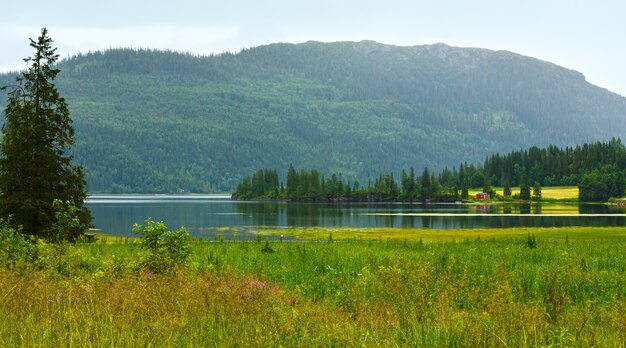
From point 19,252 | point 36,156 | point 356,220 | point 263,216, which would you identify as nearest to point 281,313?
point 19,252

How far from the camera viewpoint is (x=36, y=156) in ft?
122

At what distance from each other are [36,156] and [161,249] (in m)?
21.7

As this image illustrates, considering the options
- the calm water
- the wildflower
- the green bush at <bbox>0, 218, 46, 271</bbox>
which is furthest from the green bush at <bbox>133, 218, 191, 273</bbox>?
the calm water

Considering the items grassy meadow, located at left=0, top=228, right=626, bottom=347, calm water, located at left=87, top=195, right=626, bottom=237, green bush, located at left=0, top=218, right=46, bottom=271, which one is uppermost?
green bush, located at left=0, top=218, right=46, bottom=271

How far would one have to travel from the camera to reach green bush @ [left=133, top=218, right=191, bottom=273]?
61.8ft

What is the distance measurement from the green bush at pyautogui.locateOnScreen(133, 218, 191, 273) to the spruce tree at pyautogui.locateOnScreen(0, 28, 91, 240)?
18.0 m

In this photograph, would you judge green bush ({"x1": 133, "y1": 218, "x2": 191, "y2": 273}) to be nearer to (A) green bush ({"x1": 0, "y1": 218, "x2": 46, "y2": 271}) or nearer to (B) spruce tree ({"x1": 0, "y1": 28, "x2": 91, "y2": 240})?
(A) green bush ({"x1": 0, "y1": 218, "x2": 46, "y2": 271})

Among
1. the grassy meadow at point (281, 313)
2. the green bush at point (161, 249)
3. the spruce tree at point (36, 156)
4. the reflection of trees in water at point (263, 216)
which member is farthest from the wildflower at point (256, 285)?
the reflection of trees in water at point (263, 216)

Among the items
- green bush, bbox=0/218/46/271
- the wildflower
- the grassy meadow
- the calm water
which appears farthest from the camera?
the calm water

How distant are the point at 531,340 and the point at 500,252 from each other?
2227cm

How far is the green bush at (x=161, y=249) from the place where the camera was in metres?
18.8

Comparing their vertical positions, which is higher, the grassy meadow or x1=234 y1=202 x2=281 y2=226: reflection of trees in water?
the grassy meadow

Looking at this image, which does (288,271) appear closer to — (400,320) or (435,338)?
(400,320)

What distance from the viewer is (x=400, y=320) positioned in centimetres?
1129
